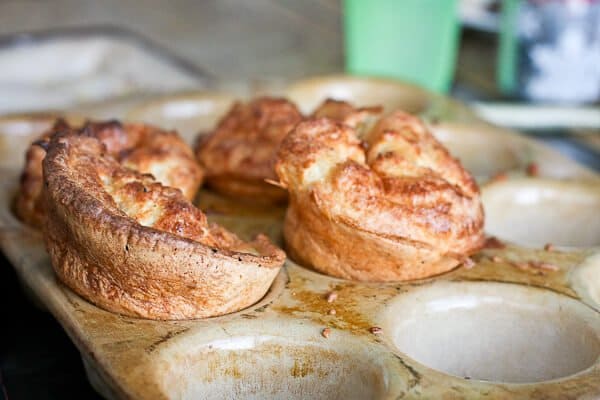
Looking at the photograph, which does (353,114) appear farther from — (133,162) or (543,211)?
(543,211)

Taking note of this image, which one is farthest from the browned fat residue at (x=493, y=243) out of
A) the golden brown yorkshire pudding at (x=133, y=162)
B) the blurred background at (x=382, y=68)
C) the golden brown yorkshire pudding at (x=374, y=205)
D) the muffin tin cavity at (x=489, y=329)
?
the blurred background at (x=382, y=68)

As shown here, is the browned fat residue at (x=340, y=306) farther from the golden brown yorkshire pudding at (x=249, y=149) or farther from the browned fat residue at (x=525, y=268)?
the golden brown yorkshire pudding at (x=249, y=149)

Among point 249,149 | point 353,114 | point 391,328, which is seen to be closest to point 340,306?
point 391,328

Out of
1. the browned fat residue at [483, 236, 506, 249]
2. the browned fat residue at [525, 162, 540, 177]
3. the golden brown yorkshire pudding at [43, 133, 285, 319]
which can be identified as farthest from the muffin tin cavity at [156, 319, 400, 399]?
the browned fat residue at [525, 162, 540, 177]

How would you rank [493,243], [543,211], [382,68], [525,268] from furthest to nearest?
[382,68] → [543,211] → [493,243] → [525,268]

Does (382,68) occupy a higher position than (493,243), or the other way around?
(382,68)

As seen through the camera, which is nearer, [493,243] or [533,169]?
[493,243]

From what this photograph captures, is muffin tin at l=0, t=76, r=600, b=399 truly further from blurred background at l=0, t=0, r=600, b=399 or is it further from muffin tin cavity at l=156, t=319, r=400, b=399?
blurred background at l=0, t=0, r=600, b=399

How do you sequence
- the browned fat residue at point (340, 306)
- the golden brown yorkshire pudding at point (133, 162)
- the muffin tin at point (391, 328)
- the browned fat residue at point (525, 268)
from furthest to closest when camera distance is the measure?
the golden brown yorkshire pudding at point (133, 162) < the browned fat residue at point (525, 268) < the browned fat residue at point (340, 306) < the muffin tin at point (391, 328)
